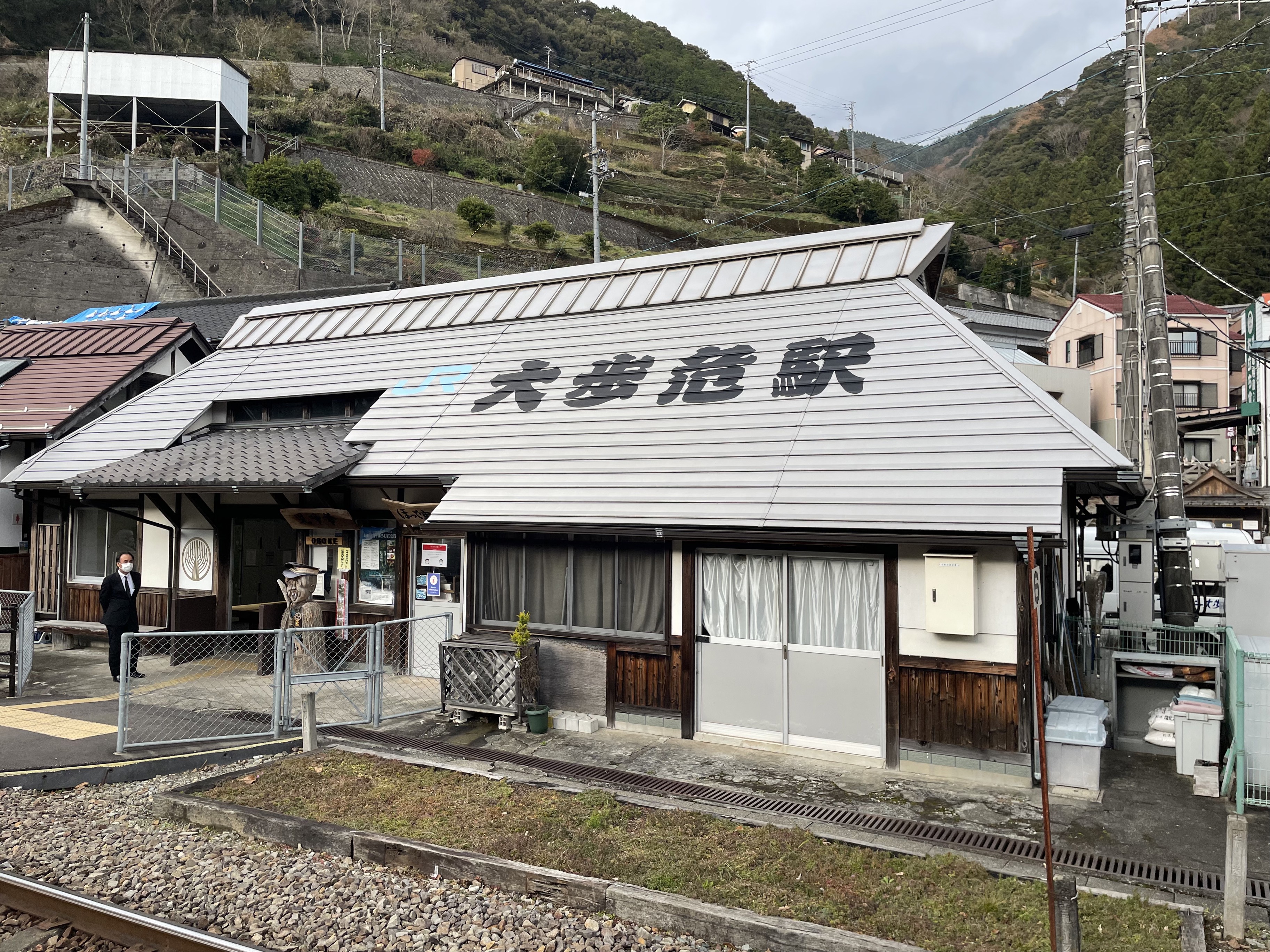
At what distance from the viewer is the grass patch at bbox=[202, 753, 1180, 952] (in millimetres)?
5293

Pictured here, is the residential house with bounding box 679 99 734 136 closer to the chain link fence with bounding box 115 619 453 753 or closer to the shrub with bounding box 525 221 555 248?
the shrub with bounding box 525 221 555 248

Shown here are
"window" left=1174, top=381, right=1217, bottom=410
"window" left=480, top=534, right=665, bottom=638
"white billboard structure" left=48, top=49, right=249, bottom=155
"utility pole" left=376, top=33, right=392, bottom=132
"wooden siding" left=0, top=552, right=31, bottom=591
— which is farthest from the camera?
"utility pole" left=376, top=33, right=392, bottom=132

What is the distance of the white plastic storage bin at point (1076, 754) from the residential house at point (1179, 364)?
37000mm

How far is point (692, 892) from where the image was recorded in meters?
5.73

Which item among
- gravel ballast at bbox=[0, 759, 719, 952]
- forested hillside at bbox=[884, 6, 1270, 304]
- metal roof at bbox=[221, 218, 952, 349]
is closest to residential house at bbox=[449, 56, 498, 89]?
forested hillside at bbox=[884, 6, 1270, 304]

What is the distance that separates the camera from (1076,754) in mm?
8078

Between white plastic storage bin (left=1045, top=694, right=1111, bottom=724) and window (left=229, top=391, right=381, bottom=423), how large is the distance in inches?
444

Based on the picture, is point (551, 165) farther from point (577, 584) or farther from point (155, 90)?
point (577, 584)

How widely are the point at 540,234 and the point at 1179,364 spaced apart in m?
34.1

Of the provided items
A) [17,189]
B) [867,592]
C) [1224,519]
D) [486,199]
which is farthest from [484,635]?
[486,199]

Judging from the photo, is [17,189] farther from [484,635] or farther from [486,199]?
[484,635]

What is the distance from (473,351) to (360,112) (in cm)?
5397

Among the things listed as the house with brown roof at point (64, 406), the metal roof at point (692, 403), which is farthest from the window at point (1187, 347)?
the house with brown roof at point (64, 406)

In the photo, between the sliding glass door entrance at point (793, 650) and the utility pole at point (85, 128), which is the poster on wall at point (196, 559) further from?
the utility pole at point (85, 128)
